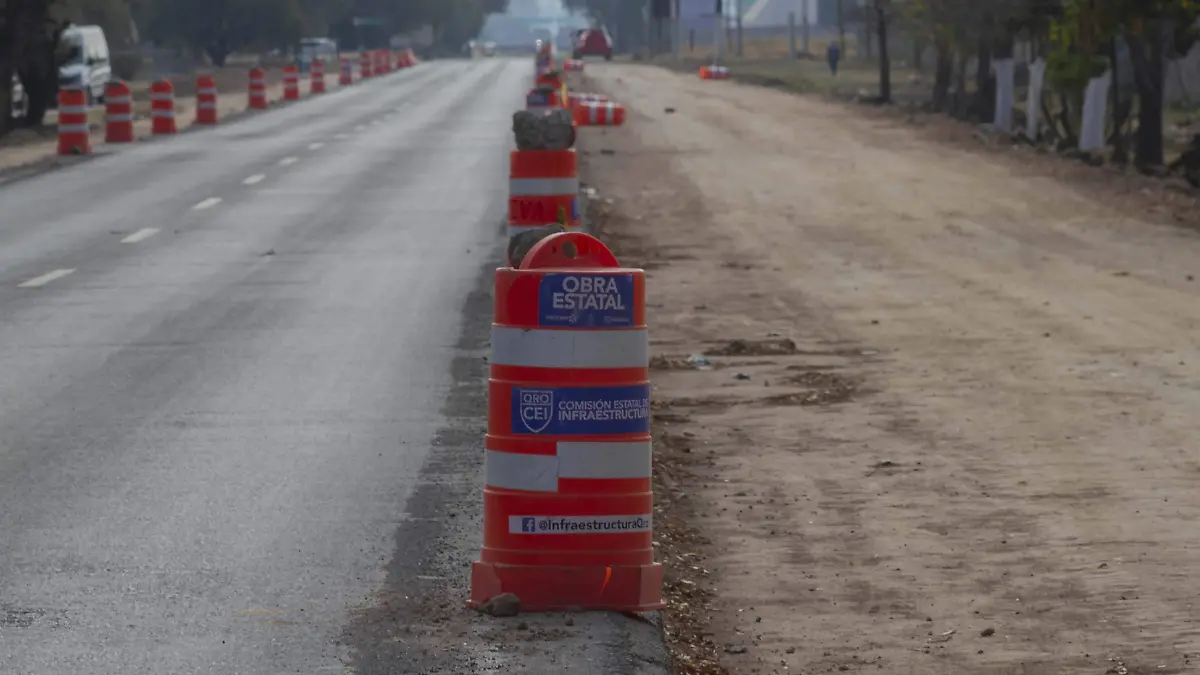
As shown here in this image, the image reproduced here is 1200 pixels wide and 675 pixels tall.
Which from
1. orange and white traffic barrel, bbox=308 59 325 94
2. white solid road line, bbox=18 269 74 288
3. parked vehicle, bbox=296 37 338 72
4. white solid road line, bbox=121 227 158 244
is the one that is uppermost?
white solid road line, bbox=18 269 74 288

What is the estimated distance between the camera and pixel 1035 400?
11070 mm

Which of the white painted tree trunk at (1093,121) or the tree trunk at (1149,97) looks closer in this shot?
the tree trunk at (1149,97)

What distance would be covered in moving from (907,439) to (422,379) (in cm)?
282

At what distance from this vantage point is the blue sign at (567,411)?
21.0 feet

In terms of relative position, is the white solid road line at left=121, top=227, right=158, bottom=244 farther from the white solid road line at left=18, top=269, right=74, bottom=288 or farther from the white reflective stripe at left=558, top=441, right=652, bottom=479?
the white reflective stripe at left=558, top=441, right=652, bottom=479

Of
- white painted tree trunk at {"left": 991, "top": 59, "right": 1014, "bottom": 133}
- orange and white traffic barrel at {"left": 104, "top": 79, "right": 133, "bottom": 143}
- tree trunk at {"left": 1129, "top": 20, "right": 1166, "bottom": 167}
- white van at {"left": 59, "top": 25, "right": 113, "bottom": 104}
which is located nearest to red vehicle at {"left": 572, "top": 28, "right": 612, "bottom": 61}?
white van at {"left": 59, "top": 25, "right": 113, "bottom": 104}

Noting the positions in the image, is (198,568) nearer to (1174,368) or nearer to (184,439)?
(184,439)

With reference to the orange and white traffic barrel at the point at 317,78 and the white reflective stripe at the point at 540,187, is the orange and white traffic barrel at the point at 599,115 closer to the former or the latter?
the orange and white traffic barrel at the point at 317,78

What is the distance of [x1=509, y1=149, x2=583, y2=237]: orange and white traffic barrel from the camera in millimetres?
15016

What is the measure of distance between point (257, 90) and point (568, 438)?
156ft

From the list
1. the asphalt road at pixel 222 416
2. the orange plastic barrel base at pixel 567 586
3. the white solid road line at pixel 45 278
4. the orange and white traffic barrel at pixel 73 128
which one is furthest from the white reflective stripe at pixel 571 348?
the orange and white traffic barrel at pixel 73 128

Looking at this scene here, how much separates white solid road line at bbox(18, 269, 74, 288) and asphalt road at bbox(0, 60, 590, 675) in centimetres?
4

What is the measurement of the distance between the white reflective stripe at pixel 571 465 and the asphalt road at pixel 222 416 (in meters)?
0.65

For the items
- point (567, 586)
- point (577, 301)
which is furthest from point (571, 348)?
point (567, 586)
